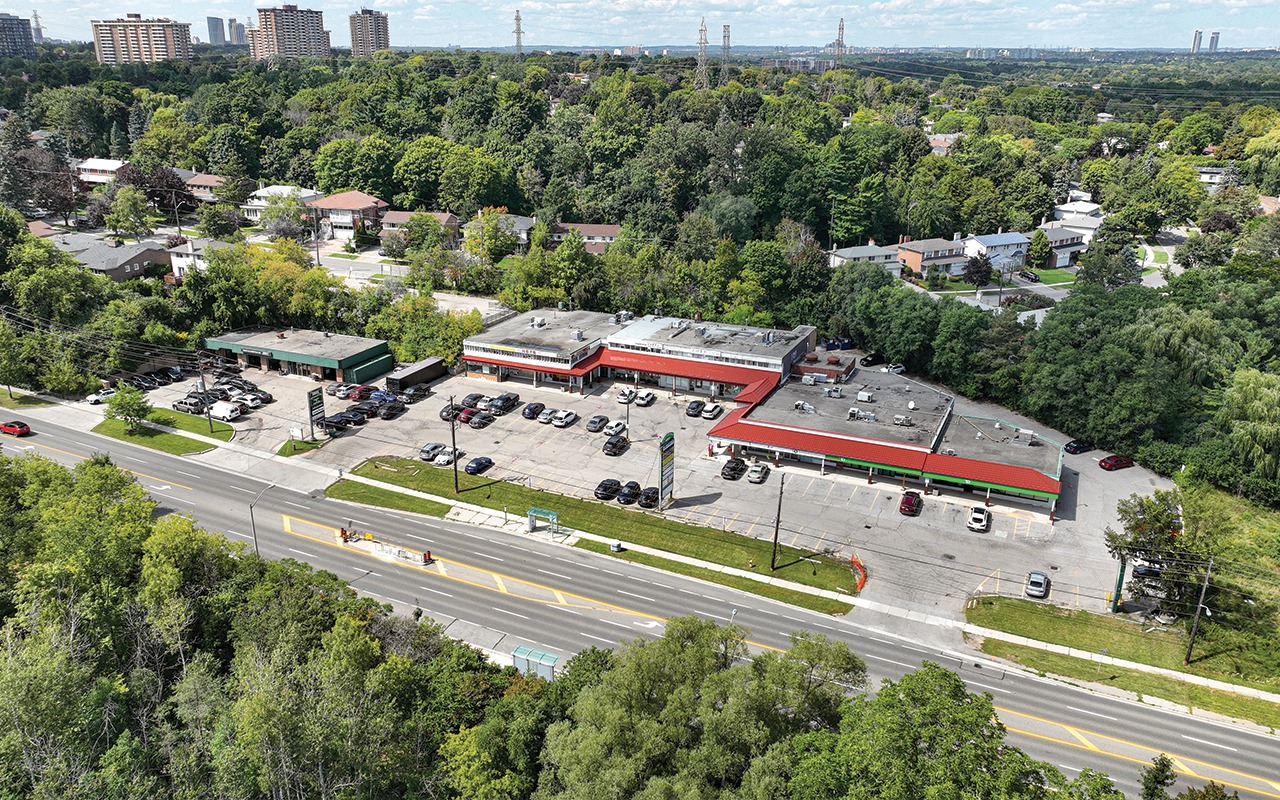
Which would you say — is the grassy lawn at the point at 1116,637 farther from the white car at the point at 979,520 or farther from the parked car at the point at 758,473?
the parked car at the point at 758,473

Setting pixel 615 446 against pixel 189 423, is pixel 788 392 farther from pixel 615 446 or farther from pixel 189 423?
pixel 189 423

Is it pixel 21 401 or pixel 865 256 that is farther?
pixel 865 256

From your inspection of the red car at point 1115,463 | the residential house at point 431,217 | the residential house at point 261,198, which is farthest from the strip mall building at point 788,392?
the residential house at point 261,198

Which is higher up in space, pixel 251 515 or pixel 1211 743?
pixel 251 515

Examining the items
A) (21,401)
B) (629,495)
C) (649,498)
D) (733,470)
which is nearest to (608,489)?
(629,495)

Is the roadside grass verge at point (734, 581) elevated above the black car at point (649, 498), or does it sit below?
below

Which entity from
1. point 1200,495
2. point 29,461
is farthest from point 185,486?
point 1200,495
